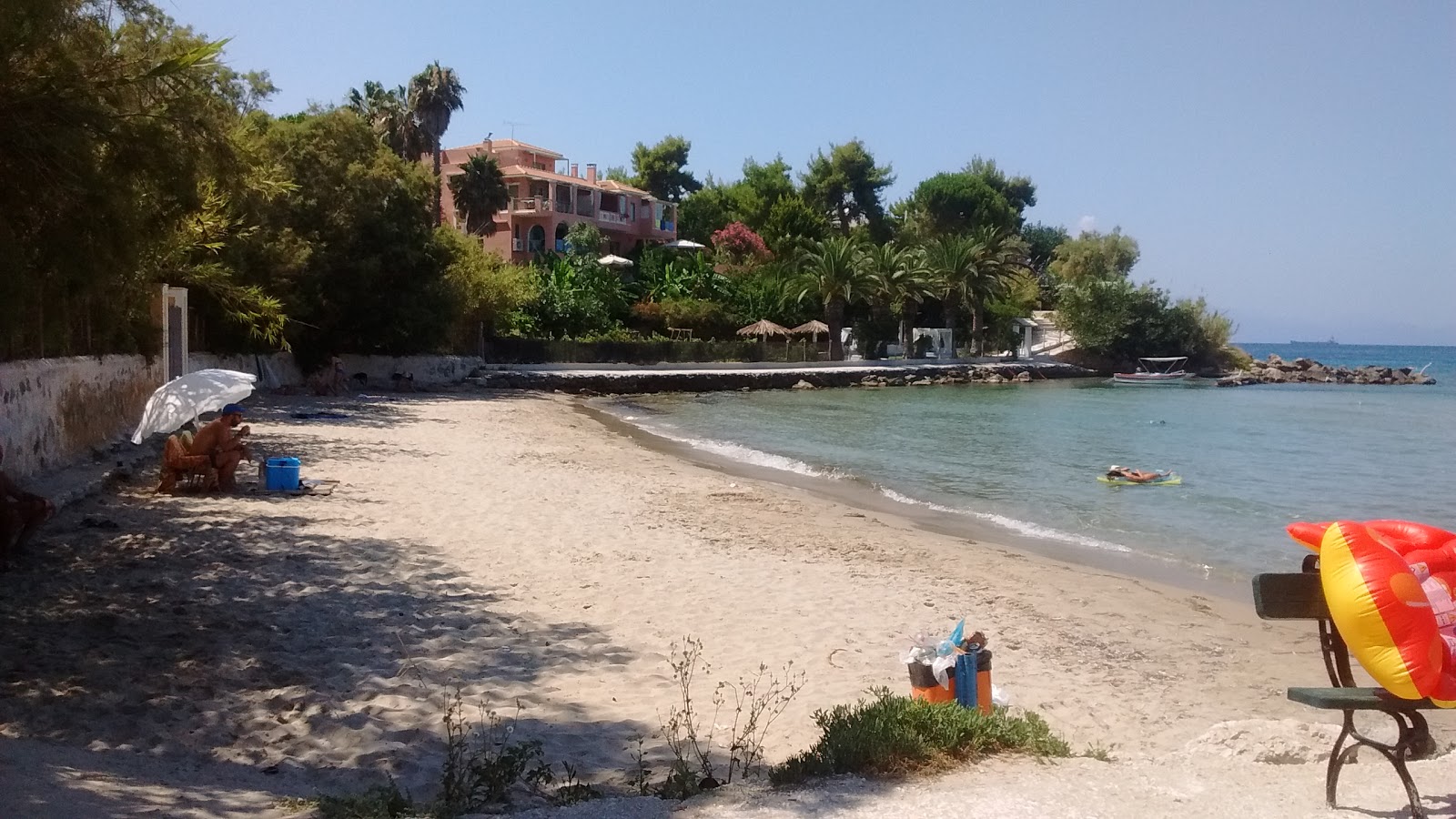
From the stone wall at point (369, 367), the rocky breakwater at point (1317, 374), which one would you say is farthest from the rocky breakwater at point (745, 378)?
the rocky breakwater at point (1317, 374)

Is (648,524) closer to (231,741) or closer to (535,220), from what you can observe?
(231,741)

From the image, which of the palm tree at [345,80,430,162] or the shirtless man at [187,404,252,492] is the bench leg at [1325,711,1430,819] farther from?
the palm tree at [345,80,430,162]

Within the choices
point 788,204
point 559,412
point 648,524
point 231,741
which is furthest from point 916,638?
point 788,204

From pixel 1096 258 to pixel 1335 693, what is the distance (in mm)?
91100

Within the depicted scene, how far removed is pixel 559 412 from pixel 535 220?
121 ft

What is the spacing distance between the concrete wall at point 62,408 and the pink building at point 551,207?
44.8 meters

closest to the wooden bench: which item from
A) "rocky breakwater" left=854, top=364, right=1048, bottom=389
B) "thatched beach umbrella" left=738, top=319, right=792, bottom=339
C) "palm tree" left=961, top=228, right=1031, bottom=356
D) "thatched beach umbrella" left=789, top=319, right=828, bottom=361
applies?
"rocky breakwater" left=854, top=364, right=1048, bottom=389

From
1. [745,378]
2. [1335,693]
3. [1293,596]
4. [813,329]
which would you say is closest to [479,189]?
[745,378]

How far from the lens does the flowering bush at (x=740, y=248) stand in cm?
7112

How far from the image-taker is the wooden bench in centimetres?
436

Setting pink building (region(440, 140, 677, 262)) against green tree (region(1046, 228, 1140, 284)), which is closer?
pink building (region(440, 140, 677, 262))

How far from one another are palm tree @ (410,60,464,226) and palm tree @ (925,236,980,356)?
98.8 feet

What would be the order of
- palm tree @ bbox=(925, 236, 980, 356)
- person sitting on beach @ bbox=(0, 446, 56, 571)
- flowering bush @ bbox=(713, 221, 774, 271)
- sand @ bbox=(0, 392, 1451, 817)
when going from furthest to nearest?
flowering bush @ bbox=(713, 221, 774, 271) → palm tree @ bbox=(925, 236, 980, 356) → person sitting on beach @ bbox=(0, 446, 56, 571) → sand @ bbox=(0, 392, 1451, 817)

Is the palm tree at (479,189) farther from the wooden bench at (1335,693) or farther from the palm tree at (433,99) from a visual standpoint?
the wooden bench at (1335,693)
